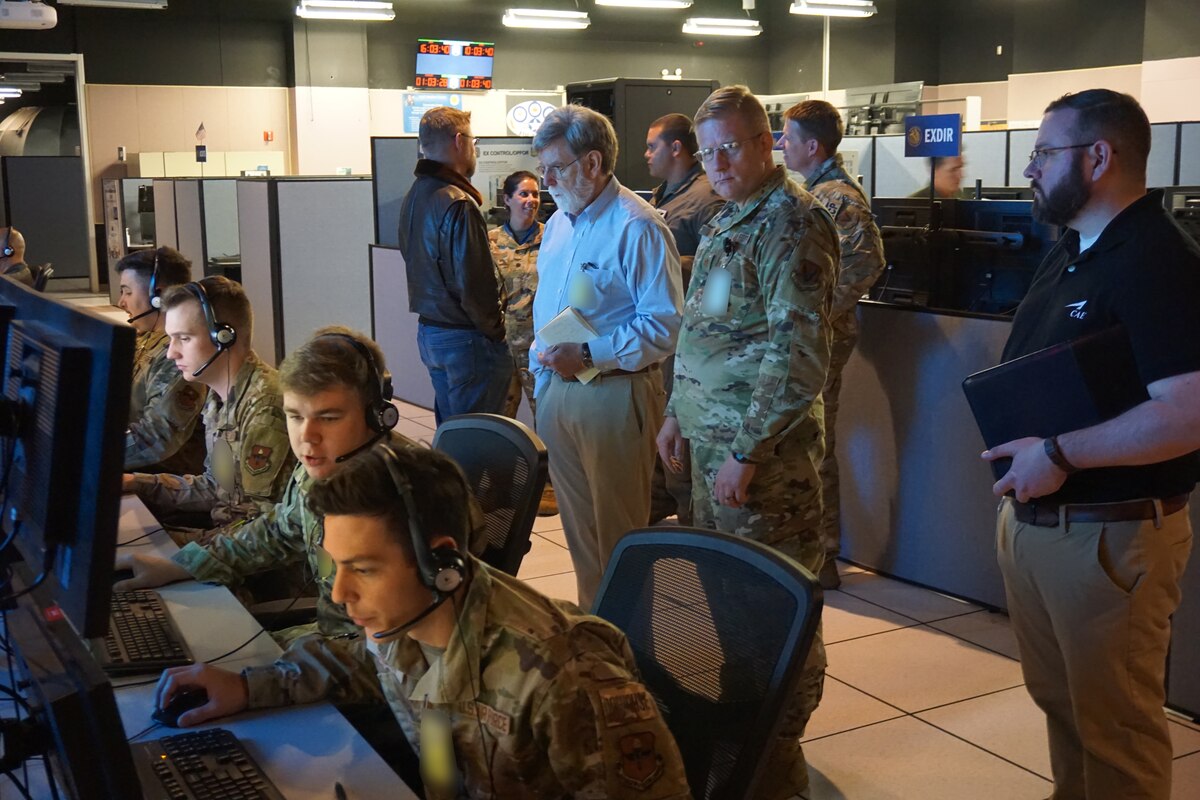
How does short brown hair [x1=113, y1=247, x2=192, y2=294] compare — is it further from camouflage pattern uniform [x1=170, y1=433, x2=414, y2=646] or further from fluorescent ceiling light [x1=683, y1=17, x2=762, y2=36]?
fluorescent ceiling light [x1=683, y1=17, x2=762, y2=36]

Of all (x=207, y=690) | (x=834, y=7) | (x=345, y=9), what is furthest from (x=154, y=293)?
(x=834, y=7)

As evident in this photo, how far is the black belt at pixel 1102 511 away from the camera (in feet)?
6.43

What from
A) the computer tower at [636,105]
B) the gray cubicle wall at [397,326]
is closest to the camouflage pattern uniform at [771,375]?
the computer tower at [636,105]

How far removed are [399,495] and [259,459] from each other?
1264mm

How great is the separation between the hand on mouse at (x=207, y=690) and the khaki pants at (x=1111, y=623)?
1.34 meters

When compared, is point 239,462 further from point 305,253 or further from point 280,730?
point 305,253

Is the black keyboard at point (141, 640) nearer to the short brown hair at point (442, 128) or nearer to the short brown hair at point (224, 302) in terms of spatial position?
the short brown hair at point (224, 302)

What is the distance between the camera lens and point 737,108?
2525 millimetres

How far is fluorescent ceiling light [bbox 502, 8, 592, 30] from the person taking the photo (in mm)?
14523

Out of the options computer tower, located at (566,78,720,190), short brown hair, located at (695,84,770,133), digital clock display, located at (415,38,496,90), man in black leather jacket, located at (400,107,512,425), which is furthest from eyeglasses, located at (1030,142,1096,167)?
digital clock display, located at (415,38,496,90)

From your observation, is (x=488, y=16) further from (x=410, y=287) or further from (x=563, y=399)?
(x=563, y=399)

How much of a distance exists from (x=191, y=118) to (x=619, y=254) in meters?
13.6

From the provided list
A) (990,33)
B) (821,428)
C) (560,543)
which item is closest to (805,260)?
(821,428)

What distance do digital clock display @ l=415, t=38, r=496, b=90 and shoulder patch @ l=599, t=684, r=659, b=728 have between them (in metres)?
15.5
